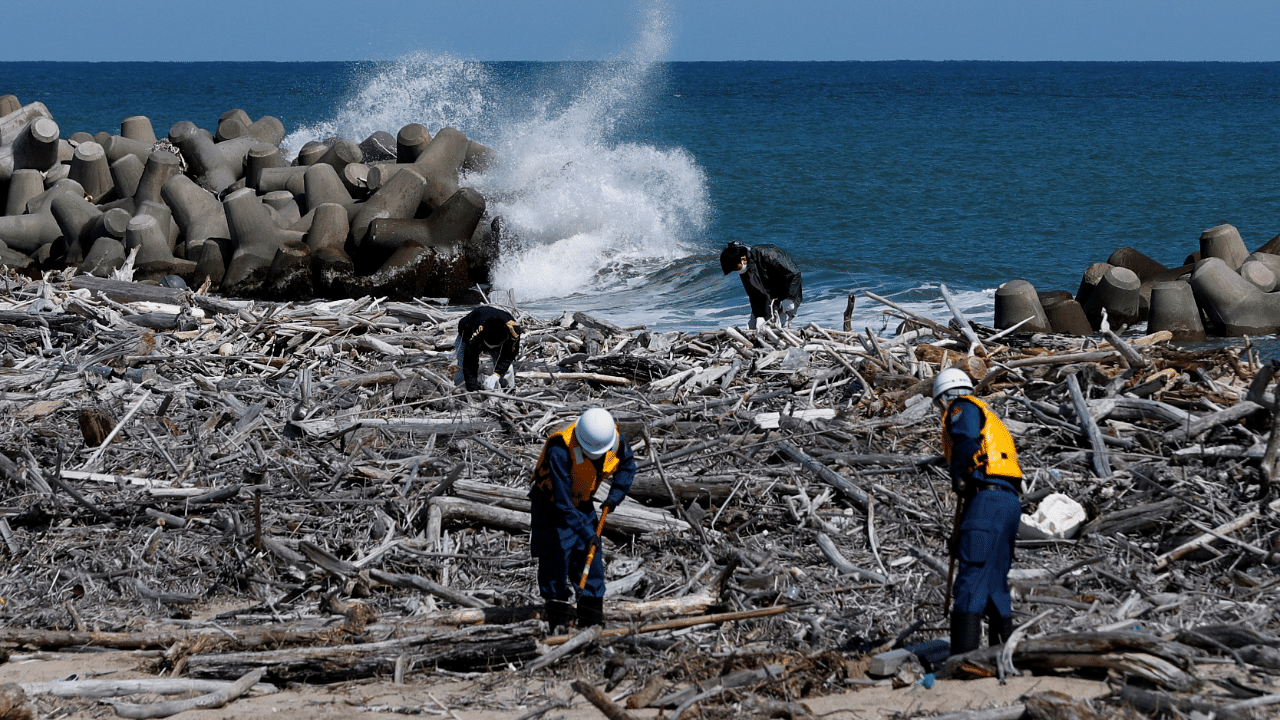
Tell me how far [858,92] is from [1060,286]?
245 feet

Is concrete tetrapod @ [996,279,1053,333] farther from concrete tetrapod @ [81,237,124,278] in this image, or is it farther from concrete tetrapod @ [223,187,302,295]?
concrete tetrapod @ [81,237,124,278]

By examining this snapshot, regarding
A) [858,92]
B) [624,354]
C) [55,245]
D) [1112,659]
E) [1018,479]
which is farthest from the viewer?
[858,92]

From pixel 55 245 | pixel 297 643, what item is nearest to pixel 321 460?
pixel 297 643

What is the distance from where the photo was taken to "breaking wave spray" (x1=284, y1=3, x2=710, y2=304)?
70.6 ft

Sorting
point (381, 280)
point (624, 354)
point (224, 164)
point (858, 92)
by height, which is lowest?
point (624, 354)

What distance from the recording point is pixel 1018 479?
5.64 metres

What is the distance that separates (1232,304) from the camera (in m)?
16.0

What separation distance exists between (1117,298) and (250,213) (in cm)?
1294

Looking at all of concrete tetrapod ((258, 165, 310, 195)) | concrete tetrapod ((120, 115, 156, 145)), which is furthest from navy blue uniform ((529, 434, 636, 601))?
concrete tetrapod ((120, 115, 156, 145))

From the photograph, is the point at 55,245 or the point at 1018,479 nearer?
the point at 1018,479

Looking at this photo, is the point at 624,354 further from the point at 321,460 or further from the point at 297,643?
the point at 297,643

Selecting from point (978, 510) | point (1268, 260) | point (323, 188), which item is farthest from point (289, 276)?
point (1268, 260)

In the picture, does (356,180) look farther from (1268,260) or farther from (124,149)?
(1268,260)

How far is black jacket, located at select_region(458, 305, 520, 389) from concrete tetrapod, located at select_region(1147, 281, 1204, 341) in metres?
9.86
